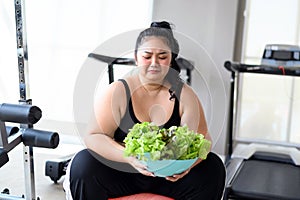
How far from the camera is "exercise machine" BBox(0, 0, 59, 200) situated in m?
1.92

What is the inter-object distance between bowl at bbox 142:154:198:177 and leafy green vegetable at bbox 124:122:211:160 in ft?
0.06

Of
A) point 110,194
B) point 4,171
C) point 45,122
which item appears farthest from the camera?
point 45,122

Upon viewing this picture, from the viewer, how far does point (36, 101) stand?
360 centimetres

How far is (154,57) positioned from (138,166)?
Answer: 472 mm

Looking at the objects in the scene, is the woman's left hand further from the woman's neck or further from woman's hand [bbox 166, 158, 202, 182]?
the woman's neck

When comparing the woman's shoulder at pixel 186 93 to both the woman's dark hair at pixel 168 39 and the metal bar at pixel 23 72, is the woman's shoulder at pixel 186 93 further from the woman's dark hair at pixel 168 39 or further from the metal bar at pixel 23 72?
the metal bar at pixel 23 72

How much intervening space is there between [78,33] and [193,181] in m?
2.26

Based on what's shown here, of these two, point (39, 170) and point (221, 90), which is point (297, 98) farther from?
point (39, 170)

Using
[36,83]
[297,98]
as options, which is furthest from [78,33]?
[297,98]

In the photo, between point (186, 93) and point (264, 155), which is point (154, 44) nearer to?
point (186, 93)

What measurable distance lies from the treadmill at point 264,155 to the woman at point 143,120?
2.34 feet

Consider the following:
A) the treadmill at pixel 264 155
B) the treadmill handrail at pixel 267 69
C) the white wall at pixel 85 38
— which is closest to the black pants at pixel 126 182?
the treadmill at pixel 264 155

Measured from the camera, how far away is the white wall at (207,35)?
11.6 feet

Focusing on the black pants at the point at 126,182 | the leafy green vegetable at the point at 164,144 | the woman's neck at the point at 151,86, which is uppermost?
the woman's neck at the point at 151,86
